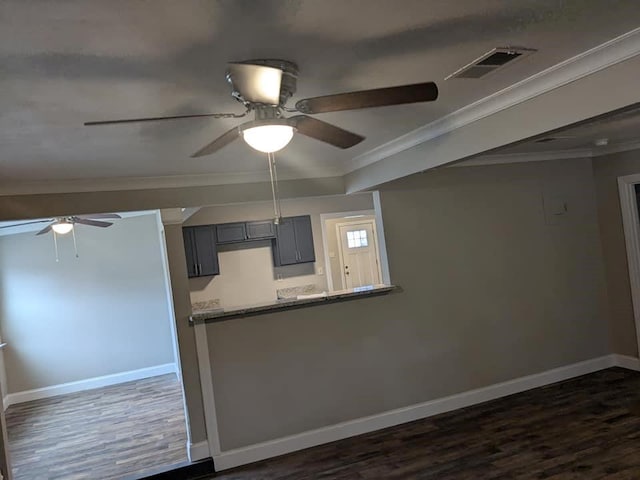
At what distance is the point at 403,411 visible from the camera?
427 centimetres

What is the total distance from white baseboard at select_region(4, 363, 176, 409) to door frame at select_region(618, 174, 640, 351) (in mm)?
6031

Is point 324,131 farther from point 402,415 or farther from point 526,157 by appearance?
point 526,157

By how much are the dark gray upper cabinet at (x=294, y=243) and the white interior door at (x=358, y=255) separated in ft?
2.86

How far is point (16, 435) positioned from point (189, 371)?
9.62 feet

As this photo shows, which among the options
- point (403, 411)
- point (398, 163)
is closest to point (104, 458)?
point (403, 411)

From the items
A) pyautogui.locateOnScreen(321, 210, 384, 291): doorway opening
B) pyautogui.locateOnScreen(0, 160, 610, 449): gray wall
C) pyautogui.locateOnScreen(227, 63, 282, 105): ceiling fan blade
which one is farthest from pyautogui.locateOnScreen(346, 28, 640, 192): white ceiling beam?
pyautogui.locateOnScreen(321, 210, 384, 291): doorway opening

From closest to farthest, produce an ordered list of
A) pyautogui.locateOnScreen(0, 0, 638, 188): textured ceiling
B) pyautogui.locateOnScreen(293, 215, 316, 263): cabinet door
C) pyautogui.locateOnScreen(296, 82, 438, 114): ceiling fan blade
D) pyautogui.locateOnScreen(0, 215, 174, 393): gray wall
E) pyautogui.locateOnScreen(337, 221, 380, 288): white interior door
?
pyautogui.locateOnScreen(0, 0, 638, 188): textured ceiling → pyautogui.locateOnScreen(296, 82, 438, 114): ceiling fan blade → pyautogui.locateOnScreen(0, 215, 174, 393): gray wall → pyautogui.locateOnScreen(293, 215, 316, 263): cabinet door → pyautogui.locateOnScreen(337, 221, 380, 288): white interior door

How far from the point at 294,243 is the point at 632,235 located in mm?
4074

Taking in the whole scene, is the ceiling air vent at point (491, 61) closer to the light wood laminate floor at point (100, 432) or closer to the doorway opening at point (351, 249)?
the light wood laminate floor at point (100, 432)

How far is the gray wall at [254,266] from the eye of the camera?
6578mm

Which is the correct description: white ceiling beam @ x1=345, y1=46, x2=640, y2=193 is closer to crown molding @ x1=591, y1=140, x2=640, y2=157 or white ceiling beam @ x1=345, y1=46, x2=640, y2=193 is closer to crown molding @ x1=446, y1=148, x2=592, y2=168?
crown molding @ x1=446, y1=148, x2=592, y2=168

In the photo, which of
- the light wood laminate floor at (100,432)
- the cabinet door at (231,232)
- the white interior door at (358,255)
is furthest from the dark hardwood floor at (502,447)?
the white interior door at (358,255)

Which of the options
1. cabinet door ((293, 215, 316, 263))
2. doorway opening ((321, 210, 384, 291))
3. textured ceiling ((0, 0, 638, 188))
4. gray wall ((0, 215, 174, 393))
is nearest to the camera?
textured ceiling ((0, 0, 638, 188))

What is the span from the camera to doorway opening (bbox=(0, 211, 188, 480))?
625 centimetres
